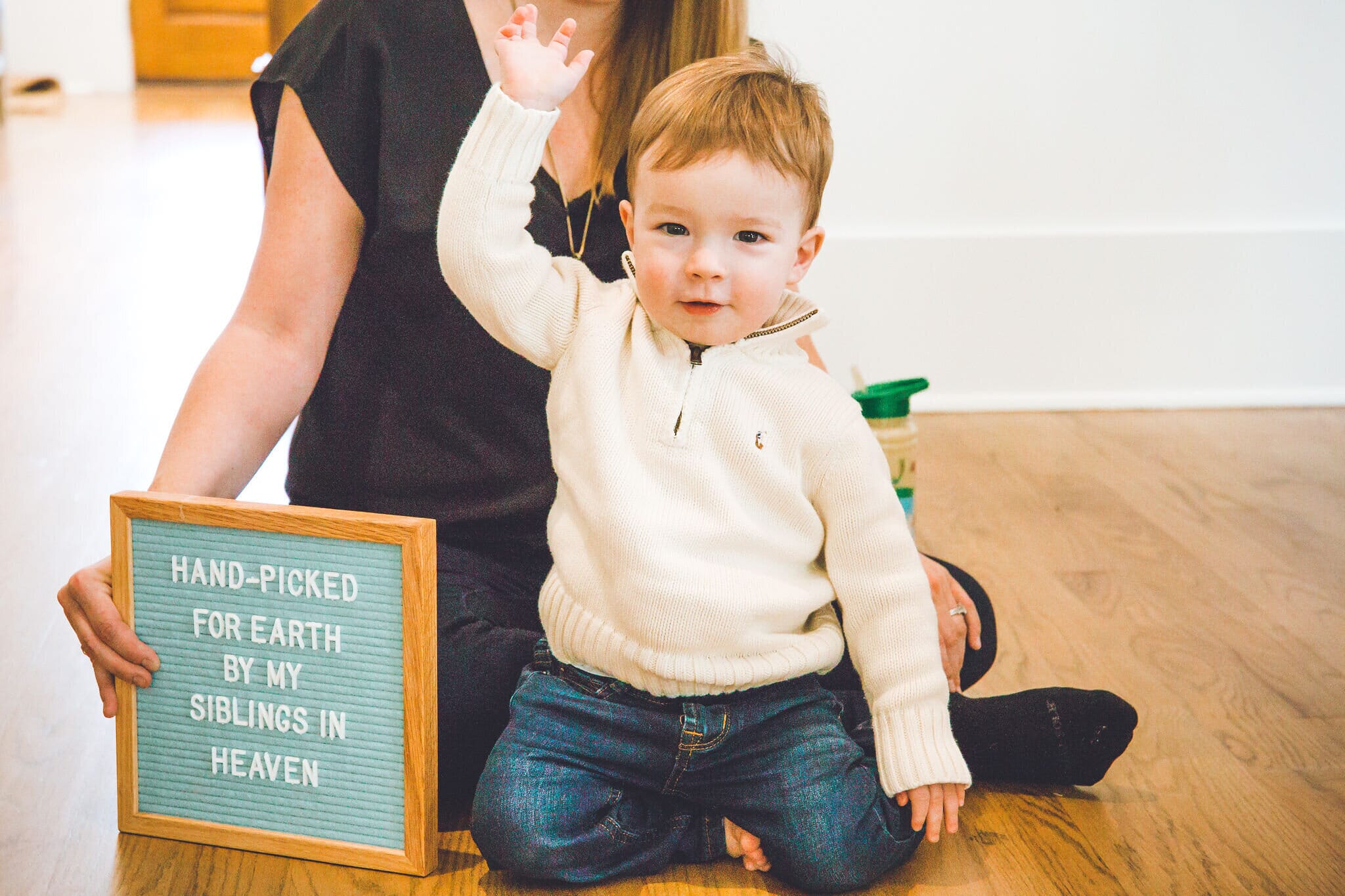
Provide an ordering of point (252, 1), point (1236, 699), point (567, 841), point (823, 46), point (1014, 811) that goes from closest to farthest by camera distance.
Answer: point (567, 841) → point (1014, 811) → point (1236, 699) → point (823, 46) → point (252, 1)

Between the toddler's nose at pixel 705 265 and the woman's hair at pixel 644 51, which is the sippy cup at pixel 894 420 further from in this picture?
the toddler's nose at pixel 705 265

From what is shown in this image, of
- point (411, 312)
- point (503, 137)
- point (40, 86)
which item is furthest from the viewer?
point (40, 86)

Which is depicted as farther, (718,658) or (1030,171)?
(1030,171)

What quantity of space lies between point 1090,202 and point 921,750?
66.7 inches

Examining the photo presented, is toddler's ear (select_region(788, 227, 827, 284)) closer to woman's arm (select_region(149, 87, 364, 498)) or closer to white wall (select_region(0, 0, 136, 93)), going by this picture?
woman's arm (select_region(149, 87, 364, 498))

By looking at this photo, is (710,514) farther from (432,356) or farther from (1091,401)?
(1091,401)

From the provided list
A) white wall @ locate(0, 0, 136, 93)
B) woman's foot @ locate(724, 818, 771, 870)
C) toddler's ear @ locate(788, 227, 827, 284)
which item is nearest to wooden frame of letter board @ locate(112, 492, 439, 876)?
woman's foot @ locate(724, 818, 771, 870)

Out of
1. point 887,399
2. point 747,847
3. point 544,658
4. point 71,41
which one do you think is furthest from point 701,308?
point 71,41

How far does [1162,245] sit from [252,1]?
18.2 feet

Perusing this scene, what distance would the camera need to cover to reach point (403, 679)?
2.99 feet

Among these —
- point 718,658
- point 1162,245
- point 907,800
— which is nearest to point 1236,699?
point 907,800

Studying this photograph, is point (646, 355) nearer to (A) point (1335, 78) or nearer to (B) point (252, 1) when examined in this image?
(A) point (1335, 78)

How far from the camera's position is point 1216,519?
180 cm

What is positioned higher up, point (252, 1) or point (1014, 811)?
point (252, 1)
